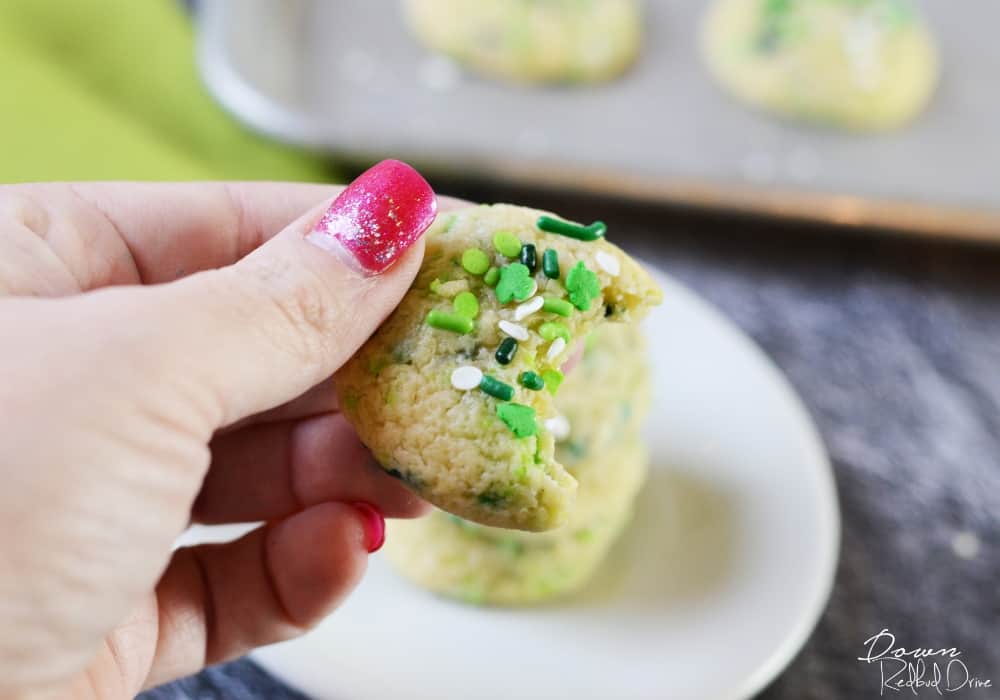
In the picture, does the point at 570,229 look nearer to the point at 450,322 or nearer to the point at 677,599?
the point at 450,322

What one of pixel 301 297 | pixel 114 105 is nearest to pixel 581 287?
pixel 301 297

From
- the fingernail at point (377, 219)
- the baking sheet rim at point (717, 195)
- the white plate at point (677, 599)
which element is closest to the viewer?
the fingernail at point (377, 219)

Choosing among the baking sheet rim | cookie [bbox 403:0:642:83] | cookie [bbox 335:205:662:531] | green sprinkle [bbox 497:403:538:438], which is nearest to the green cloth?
the baking sheet rim

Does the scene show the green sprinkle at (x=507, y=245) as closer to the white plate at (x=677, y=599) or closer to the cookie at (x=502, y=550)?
the cookie at (x=502, y=550)

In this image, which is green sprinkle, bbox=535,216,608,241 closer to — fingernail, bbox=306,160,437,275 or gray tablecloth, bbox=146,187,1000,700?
fingernail, bbox=306,160,437,275

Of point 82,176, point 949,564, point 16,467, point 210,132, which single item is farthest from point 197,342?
point 210,132

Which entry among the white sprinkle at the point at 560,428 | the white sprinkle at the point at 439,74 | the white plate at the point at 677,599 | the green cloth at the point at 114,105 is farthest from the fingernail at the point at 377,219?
the white sprinkle at the point at 439,74
